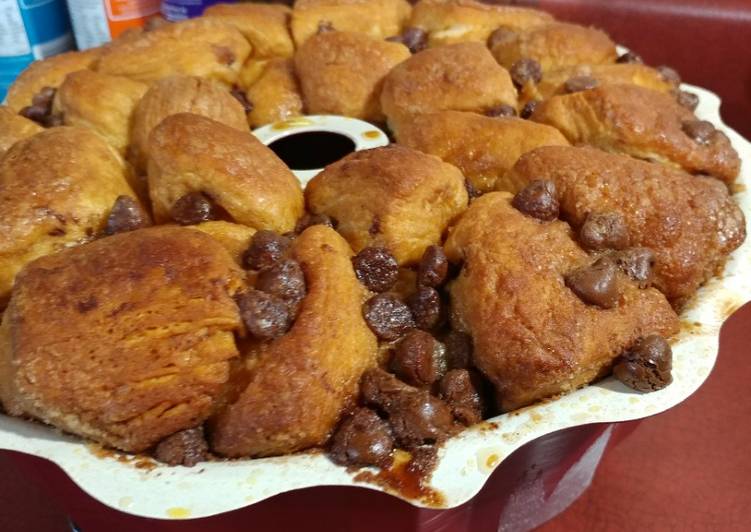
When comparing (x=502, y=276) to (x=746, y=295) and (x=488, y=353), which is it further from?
(x=746, y=295)

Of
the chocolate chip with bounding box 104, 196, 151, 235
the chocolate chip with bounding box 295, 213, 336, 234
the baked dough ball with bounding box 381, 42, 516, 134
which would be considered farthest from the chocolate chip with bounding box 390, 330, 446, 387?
the baked dough ball with bounding box 381, 42, 516, 134

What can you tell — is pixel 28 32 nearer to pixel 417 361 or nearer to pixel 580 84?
pixel 580 84

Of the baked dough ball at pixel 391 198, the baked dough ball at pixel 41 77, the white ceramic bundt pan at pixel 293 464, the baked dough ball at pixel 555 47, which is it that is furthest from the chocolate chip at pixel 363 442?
the baked dough ball at pixel 41 77

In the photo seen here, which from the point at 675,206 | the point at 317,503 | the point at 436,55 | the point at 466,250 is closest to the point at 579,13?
the point at 436,55

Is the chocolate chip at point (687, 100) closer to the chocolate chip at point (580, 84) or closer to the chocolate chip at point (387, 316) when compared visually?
the chocolate chip at point (580, 84)

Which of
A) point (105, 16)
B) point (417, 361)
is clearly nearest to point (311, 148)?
point (417, 361)

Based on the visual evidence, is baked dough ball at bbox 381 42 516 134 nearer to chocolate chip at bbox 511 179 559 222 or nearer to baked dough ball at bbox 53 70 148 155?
chocolate chip at bbox 511 179 559 222
